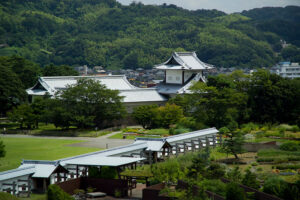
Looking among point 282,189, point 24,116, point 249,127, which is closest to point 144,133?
point 249,127

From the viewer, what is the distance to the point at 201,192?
79.4 ft

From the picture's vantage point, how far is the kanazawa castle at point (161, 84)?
5969 cm

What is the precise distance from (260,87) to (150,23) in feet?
408

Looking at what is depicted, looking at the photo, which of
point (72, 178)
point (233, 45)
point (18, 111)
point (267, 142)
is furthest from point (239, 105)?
point (233, 45)

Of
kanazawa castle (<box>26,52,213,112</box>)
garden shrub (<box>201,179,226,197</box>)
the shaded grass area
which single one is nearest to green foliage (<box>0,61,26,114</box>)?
kanazawa castle (<box>26,52,213,112</box>)

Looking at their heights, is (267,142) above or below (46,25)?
below

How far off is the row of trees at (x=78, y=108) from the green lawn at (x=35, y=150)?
479 cm

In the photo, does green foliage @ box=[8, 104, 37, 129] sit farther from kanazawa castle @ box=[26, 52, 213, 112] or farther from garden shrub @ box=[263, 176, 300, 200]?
garden shrub @ box=[263, 176, 300, 200]

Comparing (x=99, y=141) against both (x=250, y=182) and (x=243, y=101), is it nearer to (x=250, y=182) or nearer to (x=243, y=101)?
(x=243, y=101)

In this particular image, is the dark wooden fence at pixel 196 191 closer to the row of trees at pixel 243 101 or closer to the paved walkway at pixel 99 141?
the paved walkway at pixel 99 141

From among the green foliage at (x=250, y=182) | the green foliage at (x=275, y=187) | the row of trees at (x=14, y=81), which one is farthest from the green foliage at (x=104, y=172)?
the row of trees at (x=14, y=81)

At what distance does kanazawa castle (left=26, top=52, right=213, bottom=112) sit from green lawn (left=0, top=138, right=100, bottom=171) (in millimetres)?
13585

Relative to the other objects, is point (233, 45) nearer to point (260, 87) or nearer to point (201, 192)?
point (260, 87)

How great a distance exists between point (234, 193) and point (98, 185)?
788 centimetres
